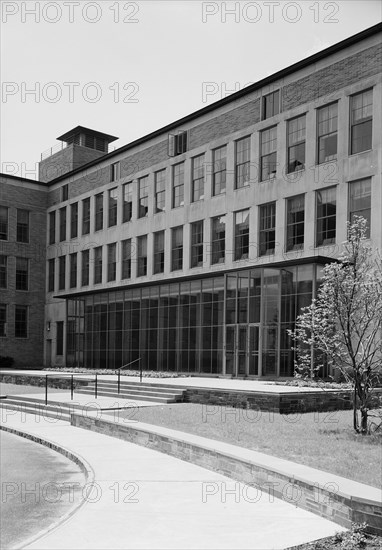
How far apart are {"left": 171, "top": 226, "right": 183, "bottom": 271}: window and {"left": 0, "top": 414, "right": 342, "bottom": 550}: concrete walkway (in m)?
27.8

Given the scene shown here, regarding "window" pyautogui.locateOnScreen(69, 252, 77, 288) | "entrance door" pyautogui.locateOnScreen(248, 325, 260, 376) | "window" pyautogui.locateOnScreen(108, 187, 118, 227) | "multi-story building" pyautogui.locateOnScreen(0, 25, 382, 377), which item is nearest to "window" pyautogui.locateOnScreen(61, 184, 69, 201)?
"multi-story building" pyautogui.locateOnScreen(0, 25, 382, 377)

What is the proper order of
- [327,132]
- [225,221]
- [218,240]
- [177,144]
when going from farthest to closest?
[177,144] → [218,240] → [225,221] → [327,132]

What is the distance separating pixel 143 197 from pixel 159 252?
4186 mm

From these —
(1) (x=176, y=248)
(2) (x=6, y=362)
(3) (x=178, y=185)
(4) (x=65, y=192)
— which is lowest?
(2) (x=6, y=362)

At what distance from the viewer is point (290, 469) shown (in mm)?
9320

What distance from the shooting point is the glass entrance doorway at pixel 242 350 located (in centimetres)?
3100

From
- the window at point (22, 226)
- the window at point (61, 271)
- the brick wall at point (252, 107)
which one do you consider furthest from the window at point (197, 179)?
the window at point (22, 226)

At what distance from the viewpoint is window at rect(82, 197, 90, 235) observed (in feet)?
160

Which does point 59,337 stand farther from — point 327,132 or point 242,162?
point 327,132

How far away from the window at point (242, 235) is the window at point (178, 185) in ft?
18.3

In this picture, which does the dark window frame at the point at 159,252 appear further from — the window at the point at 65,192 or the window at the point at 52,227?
the window at the point at 52,227

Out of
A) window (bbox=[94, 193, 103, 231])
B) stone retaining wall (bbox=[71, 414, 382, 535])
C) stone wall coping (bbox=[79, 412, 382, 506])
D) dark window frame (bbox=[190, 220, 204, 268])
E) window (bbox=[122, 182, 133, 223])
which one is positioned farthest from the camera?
window (bbox=[94, 193, 103, 231])

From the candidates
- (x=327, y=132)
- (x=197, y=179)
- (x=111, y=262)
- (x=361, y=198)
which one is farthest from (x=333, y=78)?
(x=111, y=262)

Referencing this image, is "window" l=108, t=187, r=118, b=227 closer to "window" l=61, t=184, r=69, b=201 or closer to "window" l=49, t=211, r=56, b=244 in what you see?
"window" l=61, t=184, r=69, b=201
